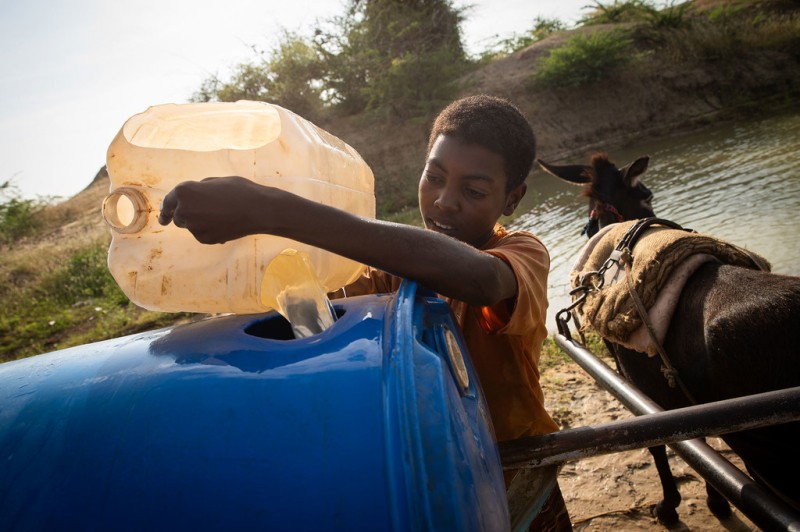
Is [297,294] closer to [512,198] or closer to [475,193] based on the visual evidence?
[475,193]

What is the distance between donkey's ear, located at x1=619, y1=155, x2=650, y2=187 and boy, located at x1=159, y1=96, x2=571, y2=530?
192cm

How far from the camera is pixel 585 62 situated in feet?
50.0

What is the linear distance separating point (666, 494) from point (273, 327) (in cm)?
212

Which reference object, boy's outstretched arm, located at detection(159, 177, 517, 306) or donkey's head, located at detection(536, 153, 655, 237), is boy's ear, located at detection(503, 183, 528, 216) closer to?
boy's outstretched arm, located at detection(159, 177, 517, 306)

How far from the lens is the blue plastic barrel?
59 centimetres

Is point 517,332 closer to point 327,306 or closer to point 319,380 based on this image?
point 327,306

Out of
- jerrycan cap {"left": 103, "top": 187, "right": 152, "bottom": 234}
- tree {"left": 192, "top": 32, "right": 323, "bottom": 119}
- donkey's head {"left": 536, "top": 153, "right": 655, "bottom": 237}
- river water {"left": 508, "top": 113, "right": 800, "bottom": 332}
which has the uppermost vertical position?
tree {"left": 192, "top": 32, "right": 323, "bottom": 119}

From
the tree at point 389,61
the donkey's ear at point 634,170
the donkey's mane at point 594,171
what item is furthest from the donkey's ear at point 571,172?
the tree at point 389,61

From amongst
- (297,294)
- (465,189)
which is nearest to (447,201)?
(465,189)

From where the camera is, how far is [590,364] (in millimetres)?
1915

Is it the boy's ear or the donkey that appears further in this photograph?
the boy's ear

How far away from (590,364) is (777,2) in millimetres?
25163

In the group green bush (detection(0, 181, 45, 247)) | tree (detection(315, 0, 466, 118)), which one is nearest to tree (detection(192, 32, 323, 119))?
tree (detection(315, 0, 466, 118))

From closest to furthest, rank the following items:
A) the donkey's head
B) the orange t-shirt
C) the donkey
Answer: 1. the orange t-shirt
2. the donkey
3. the donkey's head
